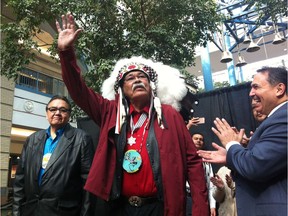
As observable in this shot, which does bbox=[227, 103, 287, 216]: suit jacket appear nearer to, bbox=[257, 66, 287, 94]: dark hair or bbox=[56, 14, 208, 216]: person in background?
bbox=[257, 66, 287, 94]: dark hair

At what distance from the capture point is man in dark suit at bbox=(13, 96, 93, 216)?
96.2 inches

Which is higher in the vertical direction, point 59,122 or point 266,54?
point 266,54

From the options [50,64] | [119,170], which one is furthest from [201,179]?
[50,64]

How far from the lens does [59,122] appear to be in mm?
2805

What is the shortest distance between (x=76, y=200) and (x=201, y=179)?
114cm

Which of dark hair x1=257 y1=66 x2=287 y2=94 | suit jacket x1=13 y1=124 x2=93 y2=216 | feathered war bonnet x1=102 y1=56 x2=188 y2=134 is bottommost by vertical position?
suit jacket x1=13 y1=124 x2=93 y2=216

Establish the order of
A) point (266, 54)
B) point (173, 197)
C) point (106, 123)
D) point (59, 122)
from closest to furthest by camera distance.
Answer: point (173, 197)
point (106, 123)
point (59, 122)
point (266, 54)

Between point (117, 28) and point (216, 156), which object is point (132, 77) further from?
point (117, 28)

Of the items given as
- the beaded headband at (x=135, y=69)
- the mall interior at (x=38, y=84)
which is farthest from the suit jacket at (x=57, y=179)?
the mall interior at (x=38, y=84)

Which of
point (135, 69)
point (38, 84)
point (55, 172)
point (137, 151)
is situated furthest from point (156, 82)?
point (38, 84)

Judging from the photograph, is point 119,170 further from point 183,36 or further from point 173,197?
point 183,36

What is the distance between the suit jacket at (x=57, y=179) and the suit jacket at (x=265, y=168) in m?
1.37

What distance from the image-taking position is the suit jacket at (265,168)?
151 centimetres

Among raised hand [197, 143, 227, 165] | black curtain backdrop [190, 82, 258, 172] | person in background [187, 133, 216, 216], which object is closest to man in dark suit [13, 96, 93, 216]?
raised hand [197, 143, 227, 165]
